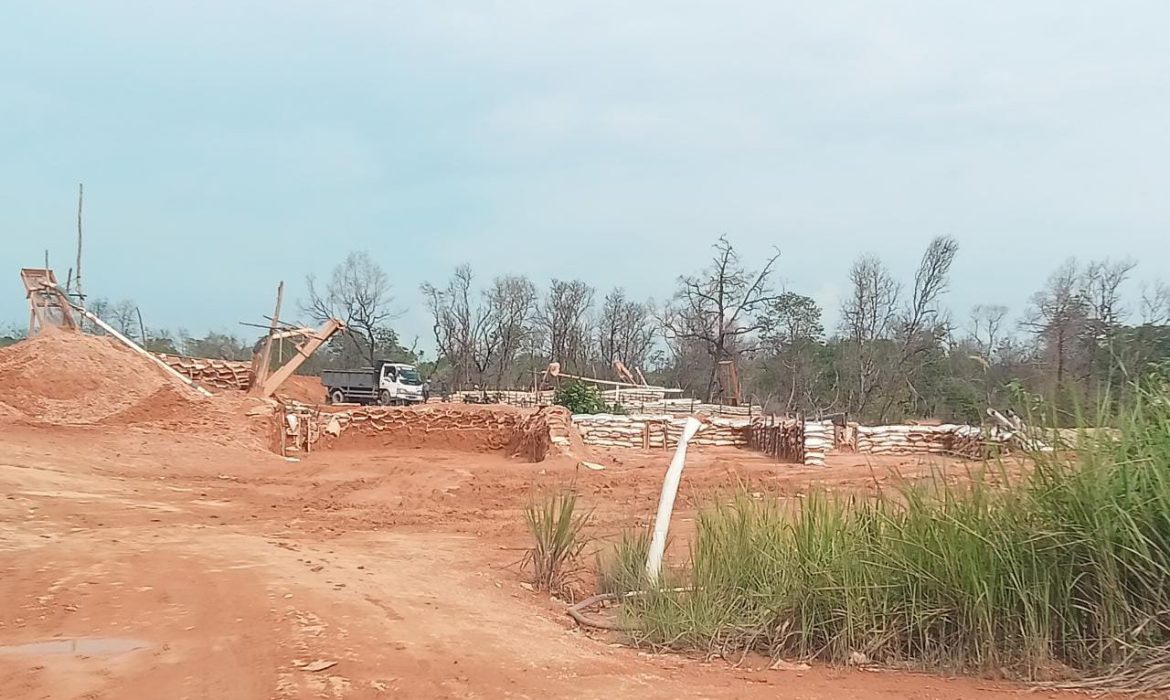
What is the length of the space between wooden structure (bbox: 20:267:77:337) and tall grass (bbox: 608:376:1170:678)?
77.9 feet

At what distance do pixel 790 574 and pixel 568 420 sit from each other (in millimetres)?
16701

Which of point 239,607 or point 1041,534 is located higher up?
point 1041,534

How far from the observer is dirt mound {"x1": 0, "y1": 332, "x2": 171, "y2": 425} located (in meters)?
20.9

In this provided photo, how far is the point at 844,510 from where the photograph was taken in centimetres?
640

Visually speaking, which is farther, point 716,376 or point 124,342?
point 716,376

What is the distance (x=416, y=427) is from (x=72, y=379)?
8.53 metres

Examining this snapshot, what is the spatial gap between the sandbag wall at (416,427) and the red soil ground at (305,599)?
7.71 metres

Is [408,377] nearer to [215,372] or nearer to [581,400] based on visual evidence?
[215,372]

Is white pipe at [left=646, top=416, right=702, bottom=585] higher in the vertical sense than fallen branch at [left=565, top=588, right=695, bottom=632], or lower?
higher

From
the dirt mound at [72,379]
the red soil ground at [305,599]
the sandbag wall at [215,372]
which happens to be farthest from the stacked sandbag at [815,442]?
the sandbag wall at [215,372]

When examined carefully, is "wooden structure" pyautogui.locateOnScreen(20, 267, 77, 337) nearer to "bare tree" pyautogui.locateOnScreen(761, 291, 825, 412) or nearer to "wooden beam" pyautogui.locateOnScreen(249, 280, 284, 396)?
"wooden beam" pyautogui.locateOnScreen(249, 280, 284, 396)

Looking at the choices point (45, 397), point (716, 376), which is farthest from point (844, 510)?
point (716, 376)

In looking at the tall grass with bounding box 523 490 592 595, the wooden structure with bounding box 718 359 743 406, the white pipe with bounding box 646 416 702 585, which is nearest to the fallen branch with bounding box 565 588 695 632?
the white pipe with bounding box 646 416 702 585

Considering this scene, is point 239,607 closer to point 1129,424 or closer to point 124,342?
point 1129,424
